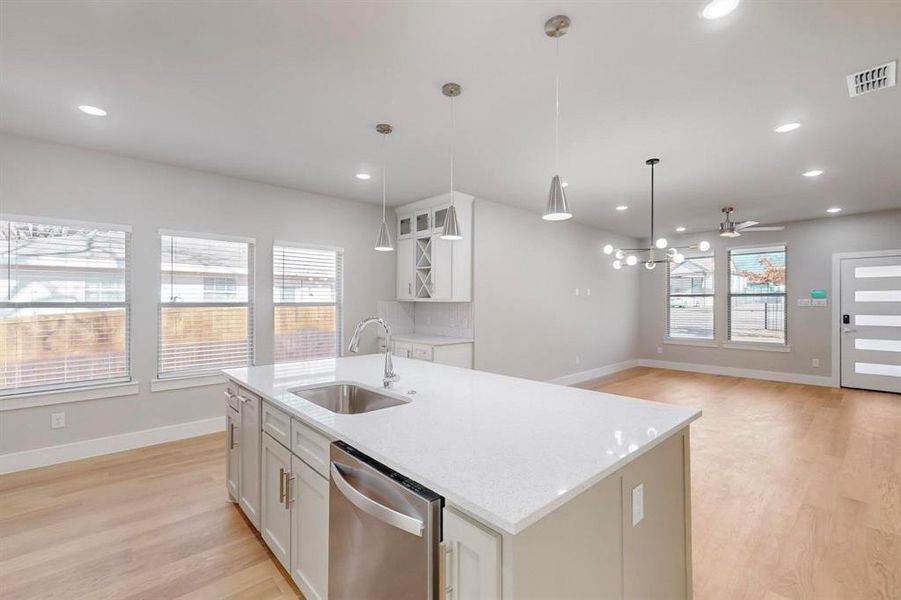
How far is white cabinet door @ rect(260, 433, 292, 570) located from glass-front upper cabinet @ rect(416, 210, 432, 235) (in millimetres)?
3505

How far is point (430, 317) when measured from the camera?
5672 mm

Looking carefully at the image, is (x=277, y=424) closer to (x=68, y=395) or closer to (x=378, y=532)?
(x=378, y=532)

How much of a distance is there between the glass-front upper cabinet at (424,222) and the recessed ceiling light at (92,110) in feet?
10.5

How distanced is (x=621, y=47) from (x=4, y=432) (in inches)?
205

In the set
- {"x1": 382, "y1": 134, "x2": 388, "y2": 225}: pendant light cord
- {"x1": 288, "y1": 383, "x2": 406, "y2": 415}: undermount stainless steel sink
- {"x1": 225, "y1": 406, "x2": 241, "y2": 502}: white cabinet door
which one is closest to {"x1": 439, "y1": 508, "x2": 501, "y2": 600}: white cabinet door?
{"x1": 288, "y1": 383, "x2": 406, "y2": 415}: undermount stainless steel sink

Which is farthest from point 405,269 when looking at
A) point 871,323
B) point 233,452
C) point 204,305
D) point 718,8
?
point 871,323

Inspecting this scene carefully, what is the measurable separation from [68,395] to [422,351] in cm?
325

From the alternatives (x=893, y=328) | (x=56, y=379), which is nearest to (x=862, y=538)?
(x=893, y=328)

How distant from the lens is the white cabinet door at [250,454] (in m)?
2.20

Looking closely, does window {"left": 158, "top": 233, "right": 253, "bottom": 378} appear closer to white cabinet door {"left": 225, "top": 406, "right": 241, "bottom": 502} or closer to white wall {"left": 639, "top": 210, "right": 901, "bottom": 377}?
white cabinet door {"left": 225, "top": 406, "right": 241, "bottom": 502}

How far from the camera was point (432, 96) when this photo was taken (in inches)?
100

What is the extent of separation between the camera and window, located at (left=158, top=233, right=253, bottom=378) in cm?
390

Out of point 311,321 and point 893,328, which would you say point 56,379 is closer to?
point 311,321

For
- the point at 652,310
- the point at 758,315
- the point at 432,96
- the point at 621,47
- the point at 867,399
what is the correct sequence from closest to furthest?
the point at 621,47, the point at 432,96, the point at 867,399, the point at 758,315, the point at 652,310
